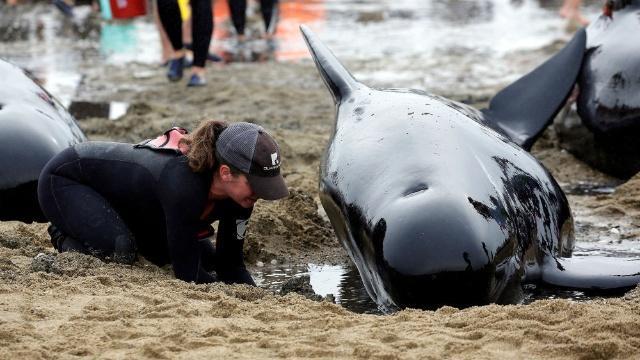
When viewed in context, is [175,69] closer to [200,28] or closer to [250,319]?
[200,28]

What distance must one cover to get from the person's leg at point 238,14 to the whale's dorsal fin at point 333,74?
36.8ft

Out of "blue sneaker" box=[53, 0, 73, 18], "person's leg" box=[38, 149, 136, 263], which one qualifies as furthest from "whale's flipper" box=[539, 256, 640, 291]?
"blue sneaker" box=[53, 0, 73, 18]

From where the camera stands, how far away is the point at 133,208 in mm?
7215

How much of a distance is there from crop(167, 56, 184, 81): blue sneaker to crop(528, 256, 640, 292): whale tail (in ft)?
30.7

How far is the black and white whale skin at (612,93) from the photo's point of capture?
32.4ft

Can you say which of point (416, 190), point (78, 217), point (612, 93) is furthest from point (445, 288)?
point (612, 93)

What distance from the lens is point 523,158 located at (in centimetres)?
770

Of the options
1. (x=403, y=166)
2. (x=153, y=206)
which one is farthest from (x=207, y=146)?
(x=403, y=166)

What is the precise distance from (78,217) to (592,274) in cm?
307

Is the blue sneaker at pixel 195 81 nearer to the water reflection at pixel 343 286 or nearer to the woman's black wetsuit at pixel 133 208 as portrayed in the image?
the water reflection at pixel 343 286

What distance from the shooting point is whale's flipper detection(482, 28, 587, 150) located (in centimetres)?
869

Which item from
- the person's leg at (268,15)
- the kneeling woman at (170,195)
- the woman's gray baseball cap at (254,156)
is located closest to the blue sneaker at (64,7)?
the person's leg at (268,15)

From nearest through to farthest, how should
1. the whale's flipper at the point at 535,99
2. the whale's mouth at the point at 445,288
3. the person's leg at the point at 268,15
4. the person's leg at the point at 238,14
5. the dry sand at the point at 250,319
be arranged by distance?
1. the dry sand at the point at 250,319
2. the whale's mouth at the point at 445,288
3. the whale's flipper at the point at 535,99
4. the person's leg at the point at 238,14
5. the person's leg at the point at 268,15

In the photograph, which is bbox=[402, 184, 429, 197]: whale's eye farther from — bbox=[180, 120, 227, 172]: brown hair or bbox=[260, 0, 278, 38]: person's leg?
bbox=[260, 0, 278, 38]: person's leg
